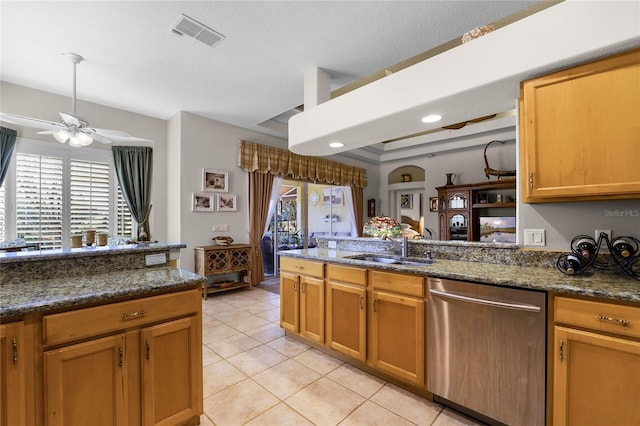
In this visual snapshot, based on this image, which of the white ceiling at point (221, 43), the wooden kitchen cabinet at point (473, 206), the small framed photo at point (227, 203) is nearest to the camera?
the white ceiling at point (221, 43)

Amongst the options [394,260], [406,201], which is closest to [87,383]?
[394,260]

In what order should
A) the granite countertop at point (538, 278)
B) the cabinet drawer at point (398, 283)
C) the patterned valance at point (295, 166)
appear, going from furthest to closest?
the patterned valance at point (295, 166), the cabinet drawer at point (398, 283), the granite countertop at point (538, 278)

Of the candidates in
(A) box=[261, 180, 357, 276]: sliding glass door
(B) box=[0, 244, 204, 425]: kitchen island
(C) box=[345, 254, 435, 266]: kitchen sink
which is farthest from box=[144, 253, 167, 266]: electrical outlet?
(A) box=[261, 180, 357, 276]: sliding glass door

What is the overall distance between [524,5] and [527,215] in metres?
1.63

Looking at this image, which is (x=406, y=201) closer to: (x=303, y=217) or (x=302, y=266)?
(x=303, y=217)

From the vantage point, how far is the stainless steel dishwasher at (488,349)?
1515mm

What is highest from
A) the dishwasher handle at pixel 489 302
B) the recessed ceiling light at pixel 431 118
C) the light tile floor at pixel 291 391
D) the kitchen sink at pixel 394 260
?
the recessed ceiling light at pixel 431 118

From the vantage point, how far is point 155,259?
204 cm

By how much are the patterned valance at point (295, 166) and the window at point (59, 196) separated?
6.73ft

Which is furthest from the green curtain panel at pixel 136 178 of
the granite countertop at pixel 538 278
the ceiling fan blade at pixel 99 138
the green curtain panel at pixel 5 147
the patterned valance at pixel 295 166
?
the granite countertop at pixel 538 278

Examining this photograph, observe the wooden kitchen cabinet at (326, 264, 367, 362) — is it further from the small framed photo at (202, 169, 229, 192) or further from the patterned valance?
the patterned valance

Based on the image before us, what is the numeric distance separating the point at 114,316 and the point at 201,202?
11.0ft

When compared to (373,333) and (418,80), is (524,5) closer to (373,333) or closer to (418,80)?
(418,80)

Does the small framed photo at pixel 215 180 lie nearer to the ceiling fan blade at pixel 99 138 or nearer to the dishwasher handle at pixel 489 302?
the ceiling fan blade at pixel 99 138
